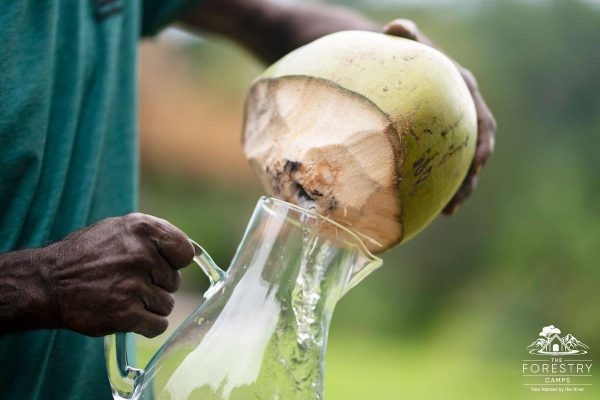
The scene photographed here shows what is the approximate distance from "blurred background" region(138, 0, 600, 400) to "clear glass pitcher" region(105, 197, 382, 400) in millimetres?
3601

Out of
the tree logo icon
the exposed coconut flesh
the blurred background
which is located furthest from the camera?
the blurred background

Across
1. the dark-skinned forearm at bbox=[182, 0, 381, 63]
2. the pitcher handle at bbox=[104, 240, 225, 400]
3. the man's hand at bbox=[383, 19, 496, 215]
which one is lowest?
the pitcher handle at bbox=[104, 240, 225, 400]

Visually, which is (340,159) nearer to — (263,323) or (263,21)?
(263,323)

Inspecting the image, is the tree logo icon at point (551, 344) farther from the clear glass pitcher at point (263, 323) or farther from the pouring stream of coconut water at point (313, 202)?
the clear glass pitcher at point (263, 323)

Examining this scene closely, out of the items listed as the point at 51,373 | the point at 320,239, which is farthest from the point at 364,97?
the point at 51,373

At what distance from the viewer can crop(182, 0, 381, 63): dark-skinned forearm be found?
1623mm

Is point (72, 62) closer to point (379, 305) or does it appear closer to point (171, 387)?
point (171, 387)

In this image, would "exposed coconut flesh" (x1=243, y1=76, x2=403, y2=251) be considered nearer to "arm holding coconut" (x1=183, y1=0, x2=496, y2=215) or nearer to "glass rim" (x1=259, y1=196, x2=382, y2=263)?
"glass rim" (x1=259, y1=196, x2=382, y2=263)

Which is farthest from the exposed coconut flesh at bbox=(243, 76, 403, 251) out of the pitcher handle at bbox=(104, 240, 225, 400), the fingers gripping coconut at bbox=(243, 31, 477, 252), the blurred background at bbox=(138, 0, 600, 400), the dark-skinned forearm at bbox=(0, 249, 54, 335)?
the blurred background at bbox=(138, 0, 600, 400)

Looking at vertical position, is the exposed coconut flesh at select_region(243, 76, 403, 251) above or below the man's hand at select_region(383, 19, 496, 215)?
below

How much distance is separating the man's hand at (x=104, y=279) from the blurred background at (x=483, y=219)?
3623mm

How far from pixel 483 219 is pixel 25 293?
5516 millimetres

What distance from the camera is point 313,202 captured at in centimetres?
98

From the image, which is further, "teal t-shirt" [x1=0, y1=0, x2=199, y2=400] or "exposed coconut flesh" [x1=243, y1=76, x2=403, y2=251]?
"teal t-shirt" [x1=0, y1=0, x2=199, y2=400]
